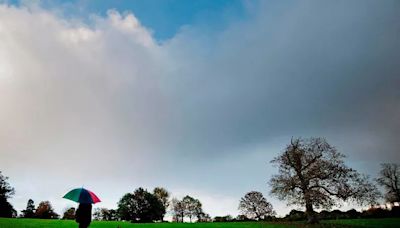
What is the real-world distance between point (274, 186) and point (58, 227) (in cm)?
2935

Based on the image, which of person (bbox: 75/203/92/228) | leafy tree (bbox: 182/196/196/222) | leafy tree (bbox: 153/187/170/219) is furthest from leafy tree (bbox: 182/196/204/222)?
person (bbox: 75/203/92/228)

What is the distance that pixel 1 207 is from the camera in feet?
231

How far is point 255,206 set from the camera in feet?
280

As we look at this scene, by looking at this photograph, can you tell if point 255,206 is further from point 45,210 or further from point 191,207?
point 45,210

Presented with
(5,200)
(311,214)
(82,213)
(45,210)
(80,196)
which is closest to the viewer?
(80,196)

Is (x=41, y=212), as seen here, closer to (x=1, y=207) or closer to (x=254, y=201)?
(x=1, y=207)

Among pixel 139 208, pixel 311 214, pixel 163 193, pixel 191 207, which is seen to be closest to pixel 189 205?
pixel 191 207

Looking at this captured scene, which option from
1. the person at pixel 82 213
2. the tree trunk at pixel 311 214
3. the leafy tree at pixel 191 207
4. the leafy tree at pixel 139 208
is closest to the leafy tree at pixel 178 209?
the leafy tree at pixel 191 207

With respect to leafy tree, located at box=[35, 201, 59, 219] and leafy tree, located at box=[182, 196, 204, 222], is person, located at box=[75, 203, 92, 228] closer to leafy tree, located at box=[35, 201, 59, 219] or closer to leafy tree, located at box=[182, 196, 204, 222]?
leafy tree, located at box=[35, 201, 59, 219]

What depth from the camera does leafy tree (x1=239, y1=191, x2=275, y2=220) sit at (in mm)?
84375

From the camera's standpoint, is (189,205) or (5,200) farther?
(189,205)

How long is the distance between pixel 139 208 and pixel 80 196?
73390 mm

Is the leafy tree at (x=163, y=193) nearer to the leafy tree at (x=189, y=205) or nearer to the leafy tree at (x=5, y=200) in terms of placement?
the leafy tree at (x=189, y=205)

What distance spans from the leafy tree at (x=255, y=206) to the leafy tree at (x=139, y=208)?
23.7 metres
